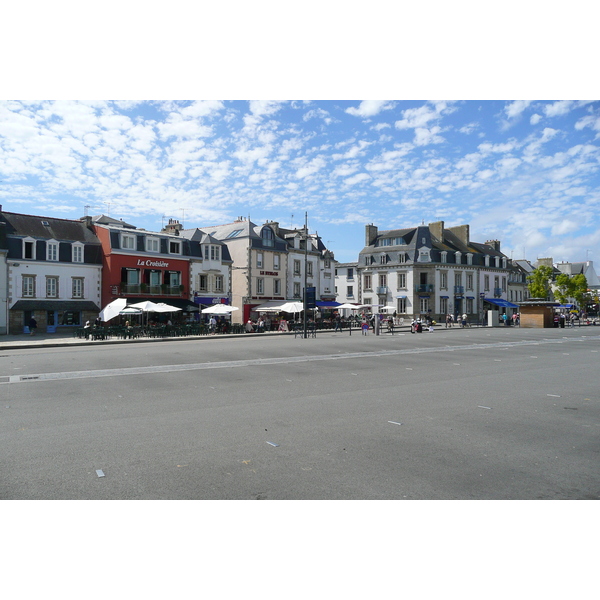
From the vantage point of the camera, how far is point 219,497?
14.9ft

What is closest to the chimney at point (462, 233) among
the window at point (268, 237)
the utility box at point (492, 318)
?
the utility box at point (492, 318)

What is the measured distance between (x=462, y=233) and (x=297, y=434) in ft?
208

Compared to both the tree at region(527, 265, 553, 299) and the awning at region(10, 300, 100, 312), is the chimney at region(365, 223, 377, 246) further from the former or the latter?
the awning at region(10, 300, 100, 312)

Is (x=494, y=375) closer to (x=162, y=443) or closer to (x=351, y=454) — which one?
(x=351, y=454)

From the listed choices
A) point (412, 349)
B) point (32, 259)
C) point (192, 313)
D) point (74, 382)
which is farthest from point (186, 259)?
point (74, 382)

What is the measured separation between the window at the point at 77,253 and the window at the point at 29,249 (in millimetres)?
2769

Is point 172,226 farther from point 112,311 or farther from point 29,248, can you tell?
point 112,311

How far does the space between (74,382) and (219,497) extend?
26.7 feet

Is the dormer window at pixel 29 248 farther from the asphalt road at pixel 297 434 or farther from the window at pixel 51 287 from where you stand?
the asphalt road at pixel 297 434

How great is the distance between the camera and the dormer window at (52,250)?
111ft

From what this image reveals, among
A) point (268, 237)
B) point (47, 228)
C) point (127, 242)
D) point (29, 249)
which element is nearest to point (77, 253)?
point (47, 228)

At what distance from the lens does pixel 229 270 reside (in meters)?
44.6

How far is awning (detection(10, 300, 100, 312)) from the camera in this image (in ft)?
105

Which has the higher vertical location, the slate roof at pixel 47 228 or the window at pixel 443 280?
the slate roof at pixel 47 228
